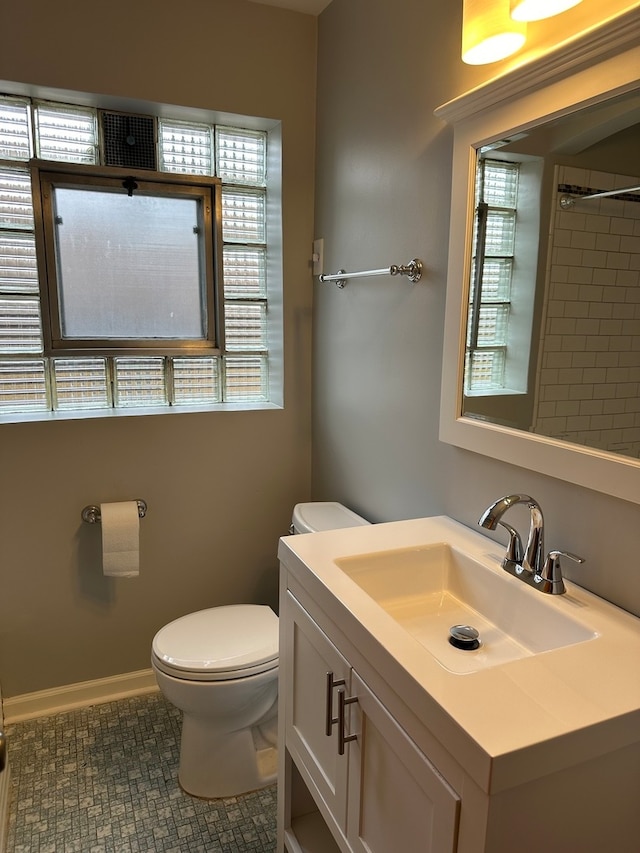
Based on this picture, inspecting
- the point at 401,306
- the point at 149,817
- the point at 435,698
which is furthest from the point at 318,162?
the point at 149,817

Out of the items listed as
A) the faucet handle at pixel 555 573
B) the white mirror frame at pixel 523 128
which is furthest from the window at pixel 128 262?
the faucet handle at pixel 555 573

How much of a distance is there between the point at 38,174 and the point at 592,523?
79.5 inches

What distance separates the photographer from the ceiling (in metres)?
2.07

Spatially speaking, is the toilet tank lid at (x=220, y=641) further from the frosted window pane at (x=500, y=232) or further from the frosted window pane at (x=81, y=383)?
the frosted window pane at (x=500, y=232)

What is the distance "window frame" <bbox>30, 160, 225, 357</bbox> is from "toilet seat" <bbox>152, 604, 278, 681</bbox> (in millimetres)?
1000

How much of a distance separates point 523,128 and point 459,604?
106 cm

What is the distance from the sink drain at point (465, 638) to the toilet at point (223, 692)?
28.9 inches

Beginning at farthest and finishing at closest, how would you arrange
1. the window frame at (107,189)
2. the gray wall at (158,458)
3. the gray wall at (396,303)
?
the window frame at (107,189) < the gray wall at (158,458) < the gray wall at (396,303)

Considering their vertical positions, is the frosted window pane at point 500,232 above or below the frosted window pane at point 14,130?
below

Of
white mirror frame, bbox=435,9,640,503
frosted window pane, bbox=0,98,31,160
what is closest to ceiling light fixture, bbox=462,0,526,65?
white mirror frame, bbox=435,9,640,503

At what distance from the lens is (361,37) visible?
1.90 metres

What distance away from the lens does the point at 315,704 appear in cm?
130

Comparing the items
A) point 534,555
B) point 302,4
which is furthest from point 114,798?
point 302,4

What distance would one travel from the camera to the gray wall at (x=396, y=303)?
1.26 meters
